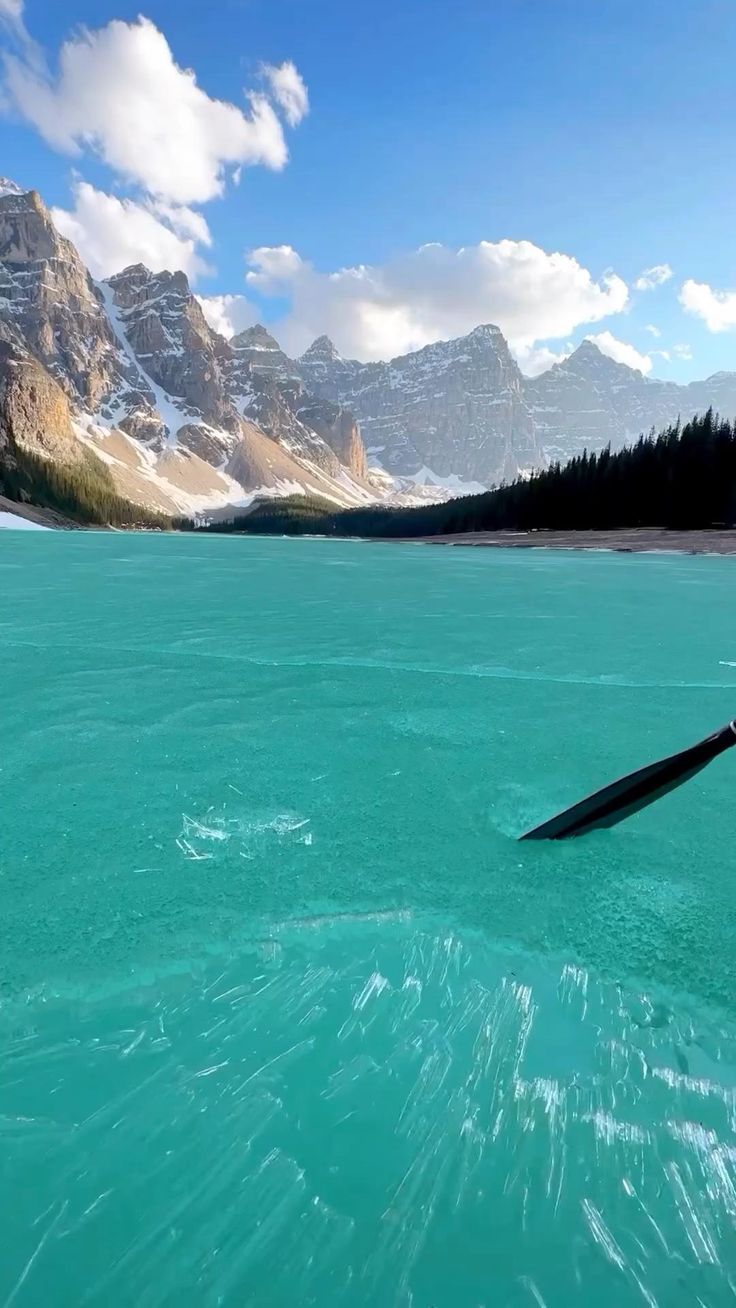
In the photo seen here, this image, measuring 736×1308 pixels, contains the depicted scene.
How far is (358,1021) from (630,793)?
237 cm

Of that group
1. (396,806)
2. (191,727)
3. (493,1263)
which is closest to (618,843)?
(396,806)

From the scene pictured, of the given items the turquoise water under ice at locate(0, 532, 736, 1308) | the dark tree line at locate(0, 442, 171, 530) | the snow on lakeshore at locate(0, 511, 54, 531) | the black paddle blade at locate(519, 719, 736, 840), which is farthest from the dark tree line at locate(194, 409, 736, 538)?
the dark tree line at locate(0, 442, 171, 530)

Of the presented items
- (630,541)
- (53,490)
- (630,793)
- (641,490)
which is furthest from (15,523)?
(630,793)

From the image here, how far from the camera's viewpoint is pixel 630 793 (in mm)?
4270

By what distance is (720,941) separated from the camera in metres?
3.53

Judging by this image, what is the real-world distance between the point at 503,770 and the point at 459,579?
2409 centimetres

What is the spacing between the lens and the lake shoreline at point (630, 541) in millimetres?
53438

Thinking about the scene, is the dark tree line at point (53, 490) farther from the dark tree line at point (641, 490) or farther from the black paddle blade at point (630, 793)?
the black paddle blade at point (630, 793)

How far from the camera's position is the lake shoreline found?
53.4 metres

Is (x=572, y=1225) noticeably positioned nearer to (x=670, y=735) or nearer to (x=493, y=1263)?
(x=493, y=1263)

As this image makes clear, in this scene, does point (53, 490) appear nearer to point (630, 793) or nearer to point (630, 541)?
point (630, 541)

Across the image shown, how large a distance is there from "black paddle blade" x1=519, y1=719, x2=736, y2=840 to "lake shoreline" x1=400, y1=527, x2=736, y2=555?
5179 cm

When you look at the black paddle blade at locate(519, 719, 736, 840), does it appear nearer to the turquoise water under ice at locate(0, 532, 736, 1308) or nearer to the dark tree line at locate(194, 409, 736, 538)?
the turquoise water under ice at locate(0, 532, 736, 1308)

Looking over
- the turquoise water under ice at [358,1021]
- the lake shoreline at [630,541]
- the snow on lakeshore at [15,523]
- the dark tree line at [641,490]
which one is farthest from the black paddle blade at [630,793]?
the snow on lakeshore at [15,523]
